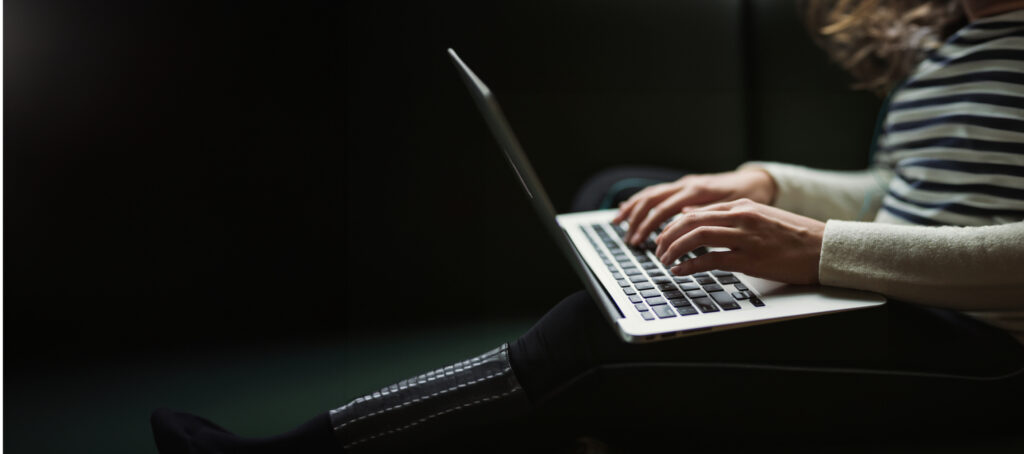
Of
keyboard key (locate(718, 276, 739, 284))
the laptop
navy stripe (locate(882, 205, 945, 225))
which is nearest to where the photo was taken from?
the laptop

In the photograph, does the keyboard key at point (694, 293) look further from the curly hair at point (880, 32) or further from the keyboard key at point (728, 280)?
the curly hair at point (880, 32)

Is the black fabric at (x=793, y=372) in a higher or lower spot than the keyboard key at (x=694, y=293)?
lower

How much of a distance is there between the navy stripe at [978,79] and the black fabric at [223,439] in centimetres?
86

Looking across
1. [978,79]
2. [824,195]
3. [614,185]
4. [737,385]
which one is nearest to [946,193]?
[978,79]

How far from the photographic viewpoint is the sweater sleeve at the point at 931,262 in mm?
571

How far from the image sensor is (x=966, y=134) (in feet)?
2.34

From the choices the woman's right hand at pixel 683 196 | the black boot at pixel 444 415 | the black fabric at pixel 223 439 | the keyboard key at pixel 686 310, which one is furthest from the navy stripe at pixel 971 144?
the black fabric at pixel 223 439

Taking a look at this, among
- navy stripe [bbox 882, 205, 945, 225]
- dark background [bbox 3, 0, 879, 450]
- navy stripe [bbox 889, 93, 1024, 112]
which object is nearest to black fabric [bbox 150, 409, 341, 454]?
dark background [bbox 3, 0, 879, 450]

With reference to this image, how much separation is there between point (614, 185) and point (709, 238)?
0.46m

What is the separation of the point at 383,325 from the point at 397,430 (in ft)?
0.69

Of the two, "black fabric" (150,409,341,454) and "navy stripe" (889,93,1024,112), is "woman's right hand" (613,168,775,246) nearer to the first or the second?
"navy stripe" (889,93,1024,112)

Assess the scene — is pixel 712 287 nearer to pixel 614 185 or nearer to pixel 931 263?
pixel 931 263

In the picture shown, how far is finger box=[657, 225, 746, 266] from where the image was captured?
0.59 metres

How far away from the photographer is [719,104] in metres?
1.19
